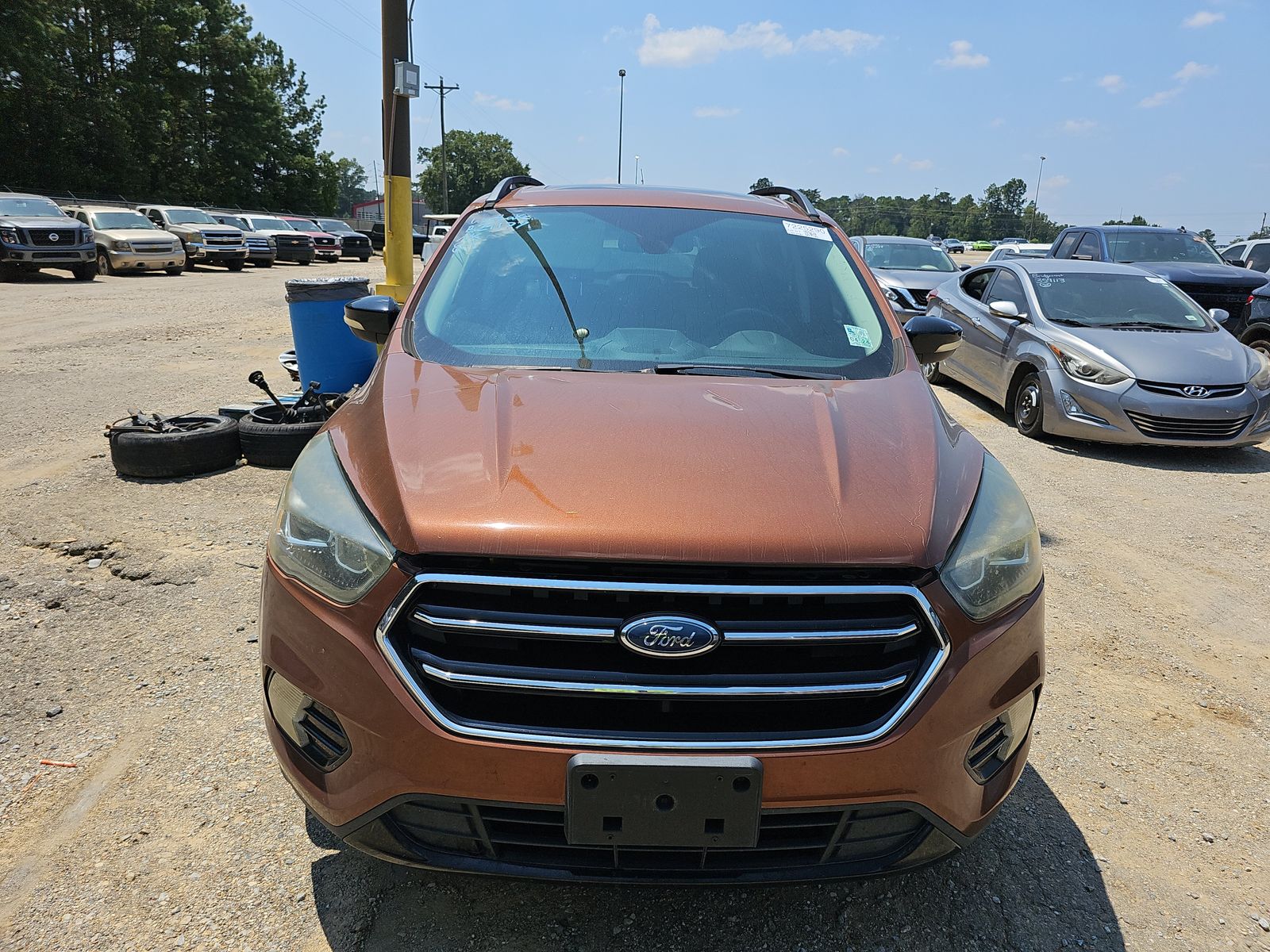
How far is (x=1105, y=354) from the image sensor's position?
304 inches

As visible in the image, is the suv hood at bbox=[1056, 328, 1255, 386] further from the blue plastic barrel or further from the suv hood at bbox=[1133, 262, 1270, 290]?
the blue plastic barrel

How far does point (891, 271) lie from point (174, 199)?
4217 centimetres

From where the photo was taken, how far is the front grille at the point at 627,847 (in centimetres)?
182

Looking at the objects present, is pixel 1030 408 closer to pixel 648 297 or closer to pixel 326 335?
pixel 326 335

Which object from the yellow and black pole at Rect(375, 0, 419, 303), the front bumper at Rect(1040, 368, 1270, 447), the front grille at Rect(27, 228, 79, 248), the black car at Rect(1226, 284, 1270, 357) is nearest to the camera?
the front bumper at Rect(1040, 368, 1270, 447)

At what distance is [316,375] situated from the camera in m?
6.87

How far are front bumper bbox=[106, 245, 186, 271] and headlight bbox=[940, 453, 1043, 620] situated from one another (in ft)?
78.6

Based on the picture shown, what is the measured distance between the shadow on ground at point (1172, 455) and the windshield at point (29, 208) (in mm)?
21025

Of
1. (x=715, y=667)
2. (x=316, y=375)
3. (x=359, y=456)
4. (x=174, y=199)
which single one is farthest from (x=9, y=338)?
(x=174, y=199)

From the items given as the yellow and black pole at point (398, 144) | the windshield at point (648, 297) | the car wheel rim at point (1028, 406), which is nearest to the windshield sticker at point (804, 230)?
the windshield at point (648, 297)

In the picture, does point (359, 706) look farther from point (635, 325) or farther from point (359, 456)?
point (635, 325)

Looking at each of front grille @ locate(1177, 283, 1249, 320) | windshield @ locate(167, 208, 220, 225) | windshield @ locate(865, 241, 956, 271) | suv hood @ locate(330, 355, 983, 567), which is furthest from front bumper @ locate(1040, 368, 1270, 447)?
windshield @ locate(167, 208, 220, 225)

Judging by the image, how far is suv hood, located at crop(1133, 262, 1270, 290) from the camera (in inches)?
480

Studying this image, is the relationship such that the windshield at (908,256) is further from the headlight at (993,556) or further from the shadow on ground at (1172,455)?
the headlight at (993,556)
